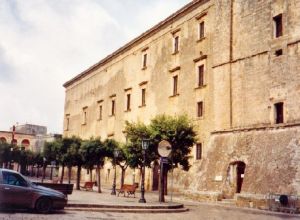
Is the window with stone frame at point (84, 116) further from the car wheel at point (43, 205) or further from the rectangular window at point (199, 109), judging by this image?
the car wheel at point (43, 205)

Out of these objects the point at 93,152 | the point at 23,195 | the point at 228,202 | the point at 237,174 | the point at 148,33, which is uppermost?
the point at 148,33

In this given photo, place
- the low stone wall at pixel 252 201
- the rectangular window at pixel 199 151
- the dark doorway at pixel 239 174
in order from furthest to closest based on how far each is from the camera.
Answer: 1. the rectangular window at pixel 199 151
2. the dark doorway at pixel 239 174
3. the low stone wall at pixel 252 201

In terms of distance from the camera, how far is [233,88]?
2552 centimetres

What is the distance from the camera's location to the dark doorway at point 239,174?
2336 cm

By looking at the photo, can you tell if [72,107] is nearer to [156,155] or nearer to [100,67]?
[100,67]

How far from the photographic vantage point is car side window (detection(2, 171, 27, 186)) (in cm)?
1330

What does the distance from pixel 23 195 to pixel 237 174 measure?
43.2 ft

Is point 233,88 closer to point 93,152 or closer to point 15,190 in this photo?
point 93,152

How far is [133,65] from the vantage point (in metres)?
39.8

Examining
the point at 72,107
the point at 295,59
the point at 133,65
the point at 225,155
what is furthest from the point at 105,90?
the point at 295,59

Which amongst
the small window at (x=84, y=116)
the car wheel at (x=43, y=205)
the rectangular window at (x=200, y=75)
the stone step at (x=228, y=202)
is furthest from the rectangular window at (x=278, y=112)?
the small window at (x=84, y=116)

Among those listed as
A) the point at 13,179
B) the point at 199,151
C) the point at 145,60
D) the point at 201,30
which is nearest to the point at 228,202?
the point at 199,151

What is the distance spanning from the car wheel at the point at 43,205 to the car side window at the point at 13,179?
73 centimetres

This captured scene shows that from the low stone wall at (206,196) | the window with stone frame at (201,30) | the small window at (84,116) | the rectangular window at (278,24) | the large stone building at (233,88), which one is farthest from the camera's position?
the small window at (84,116)
